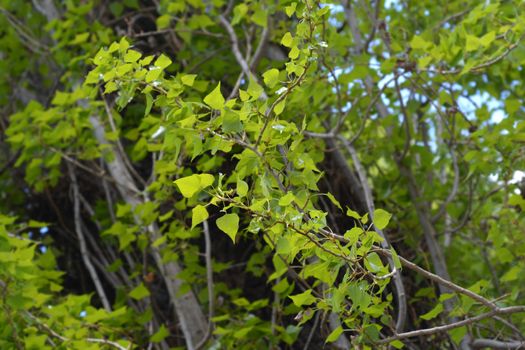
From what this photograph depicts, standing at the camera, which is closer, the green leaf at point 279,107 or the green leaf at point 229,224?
the green leaf at point 229,224

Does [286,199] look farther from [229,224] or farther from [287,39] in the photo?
[287,39]

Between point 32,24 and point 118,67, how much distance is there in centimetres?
242

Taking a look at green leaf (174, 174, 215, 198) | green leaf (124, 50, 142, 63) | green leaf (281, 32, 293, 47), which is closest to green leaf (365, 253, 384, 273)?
green leaf (174, 174, 215, 198)

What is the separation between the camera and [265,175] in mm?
1770

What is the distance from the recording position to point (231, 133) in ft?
5.96

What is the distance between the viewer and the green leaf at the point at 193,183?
63.6 inches

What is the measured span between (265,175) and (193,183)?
20cm

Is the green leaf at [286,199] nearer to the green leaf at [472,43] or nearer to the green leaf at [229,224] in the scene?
the green leaf at [229,224]

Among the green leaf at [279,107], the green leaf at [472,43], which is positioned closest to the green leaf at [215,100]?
the green leaf at [279,107]

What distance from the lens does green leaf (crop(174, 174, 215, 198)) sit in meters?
1.62

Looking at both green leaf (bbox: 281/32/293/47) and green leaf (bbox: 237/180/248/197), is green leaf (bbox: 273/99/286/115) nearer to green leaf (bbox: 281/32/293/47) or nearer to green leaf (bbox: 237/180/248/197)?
green leaf (bbox: 281/32/293/47)

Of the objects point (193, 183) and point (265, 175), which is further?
point (265, 175)

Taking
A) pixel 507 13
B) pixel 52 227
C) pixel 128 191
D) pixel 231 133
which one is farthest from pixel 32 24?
pixel 231 133

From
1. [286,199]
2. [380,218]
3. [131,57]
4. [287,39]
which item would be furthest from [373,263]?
[131,57]
